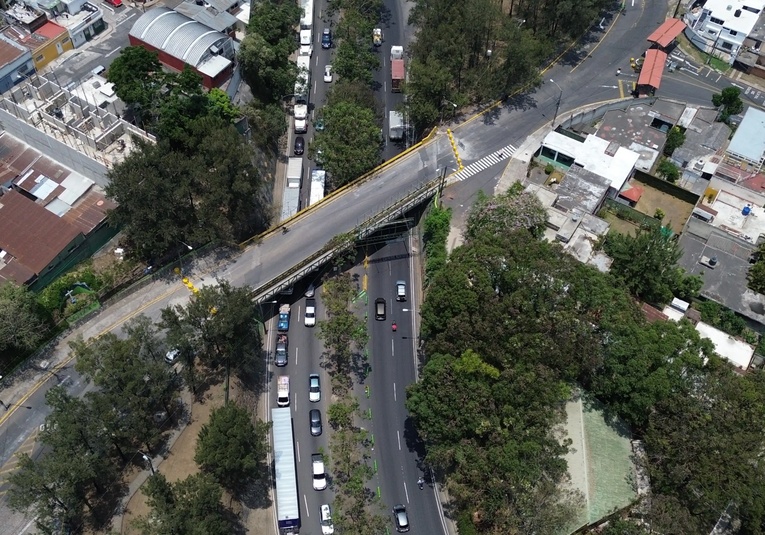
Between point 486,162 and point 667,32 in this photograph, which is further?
point 667,32

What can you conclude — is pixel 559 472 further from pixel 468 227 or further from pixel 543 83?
pixel 543 83

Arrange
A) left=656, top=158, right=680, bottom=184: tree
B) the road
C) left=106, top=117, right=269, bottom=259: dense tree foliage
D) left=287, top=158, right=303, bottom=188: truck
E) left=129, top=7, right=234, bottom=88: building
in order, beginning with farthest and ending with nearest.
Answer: left=656, top=158, right=680, bottom=184: tree
left=287, top=158, right=303, bottom=188: truck
left=129, top=7, right=234, bottom=88: building
the road
left=106, top=117, right=269, bottom=259: dense tree foliage

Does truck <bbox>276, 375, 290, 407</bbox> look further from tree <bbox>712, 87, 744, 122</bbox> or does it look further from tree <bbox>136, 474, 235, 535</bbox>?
tree <bbox>712, 87, 744, 122</bbox>

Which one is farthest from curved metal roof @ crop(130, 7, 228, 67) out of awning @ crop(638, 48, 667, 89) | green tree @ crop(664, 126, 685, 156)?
green tree @ crop(664, 126, 685, 156)

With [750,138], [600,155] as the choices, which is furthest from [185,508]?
[750,138]

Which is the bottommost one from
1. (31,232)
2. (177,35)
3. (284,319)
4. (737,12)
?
(284,319)

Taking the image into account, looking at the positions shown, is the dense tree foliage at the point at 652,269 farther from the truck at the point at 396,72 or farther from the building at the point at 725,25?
the building at the point at 725,25

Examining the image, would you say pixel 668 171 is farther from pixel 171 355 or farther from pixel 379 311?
pixel 171 355
